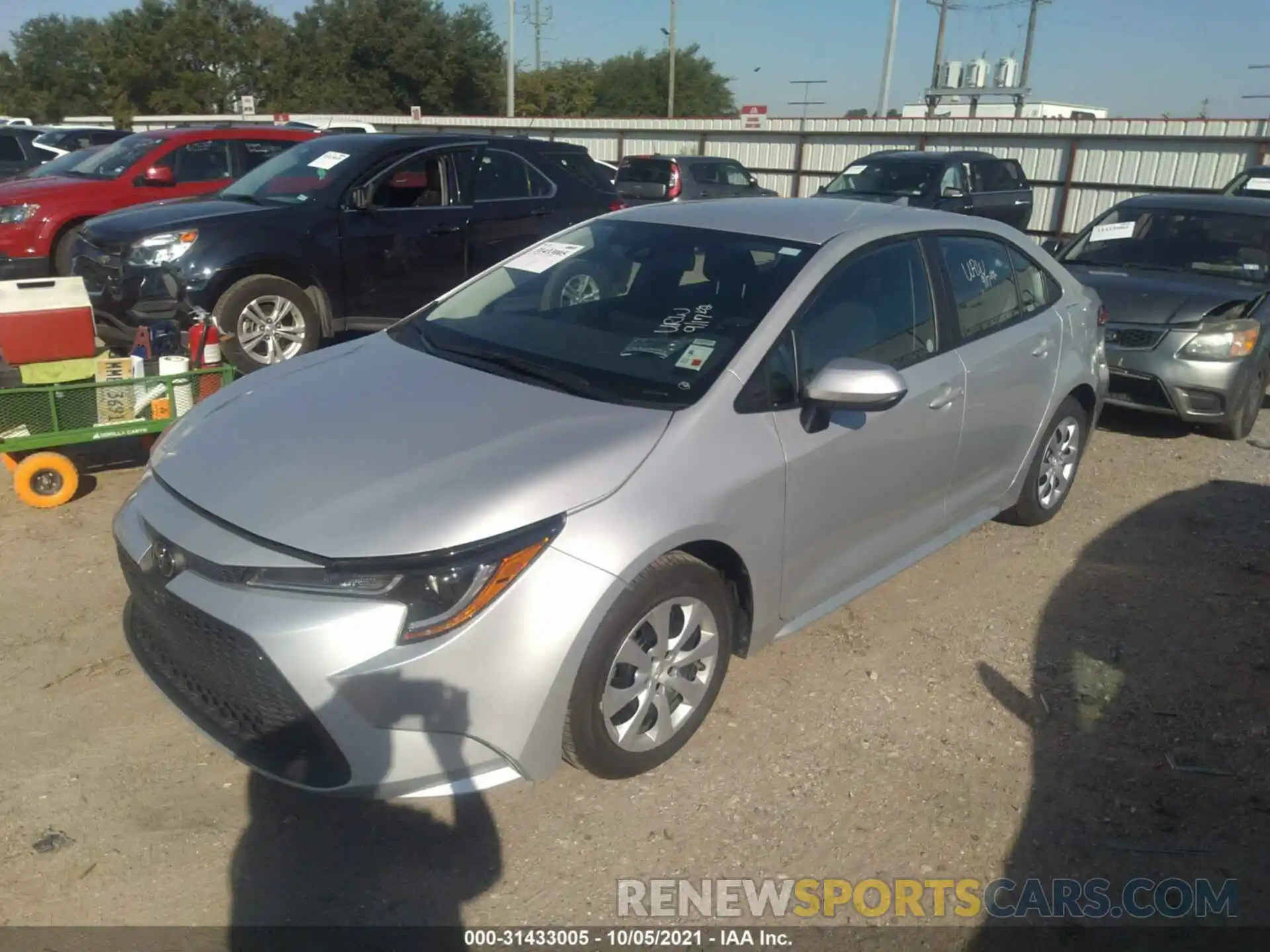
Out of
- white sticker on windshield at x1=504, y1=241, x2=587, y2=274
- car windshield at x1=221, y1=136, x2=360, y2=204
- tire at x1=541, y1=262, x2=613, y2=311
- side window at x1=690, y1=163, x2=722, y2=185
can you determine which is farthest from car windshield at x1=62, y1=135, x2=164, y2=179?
side window at x1=690, y1=163, x2=722, y2=185

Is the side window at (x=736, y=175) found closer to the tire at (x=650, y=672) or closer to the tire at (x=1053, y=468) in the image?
the tire at (x=1053, y=468)

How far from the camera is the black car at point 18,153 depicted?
632 inches

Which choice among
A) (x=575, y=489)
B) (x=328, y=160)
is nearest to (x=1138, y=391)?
(x=575, y=489)

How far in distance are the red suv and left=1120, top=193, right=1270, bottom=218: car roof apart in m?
7.48

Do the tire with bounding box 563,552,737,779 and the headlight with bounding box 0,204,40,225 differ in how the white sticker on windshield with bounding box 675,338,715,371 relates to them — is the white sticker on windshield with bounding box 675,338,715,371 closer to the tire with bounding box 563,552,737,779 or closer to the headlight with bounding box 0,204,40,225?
the tire with bounding box 563,552,737,779

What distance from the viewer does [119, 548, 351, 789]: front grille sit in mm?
2506

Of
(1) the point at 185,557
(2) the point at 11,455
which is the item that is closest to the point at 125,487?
(2) the point at 11,455

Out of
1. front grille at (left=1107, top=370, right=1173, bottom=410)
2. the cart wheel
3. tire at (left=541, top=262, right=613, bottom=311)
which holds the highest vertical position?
tire at (left=541, top=262, right=613, bottom=311)

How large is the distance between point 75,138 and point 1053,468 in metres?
18.8

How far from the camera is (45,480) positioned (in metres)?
Result: 4.96

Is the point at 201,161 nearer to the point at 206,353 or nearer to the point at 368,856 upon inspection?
the point at 206,353

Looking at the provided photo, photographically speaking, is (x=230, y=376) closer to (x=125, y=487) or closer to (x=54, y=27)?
(x=125, y=487)

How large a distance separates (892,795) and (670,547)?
1105mm

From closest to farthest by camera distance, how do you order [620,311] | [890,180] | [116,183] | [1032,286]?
[620,311] < [1032,286] < [116,183] < [890,180]
